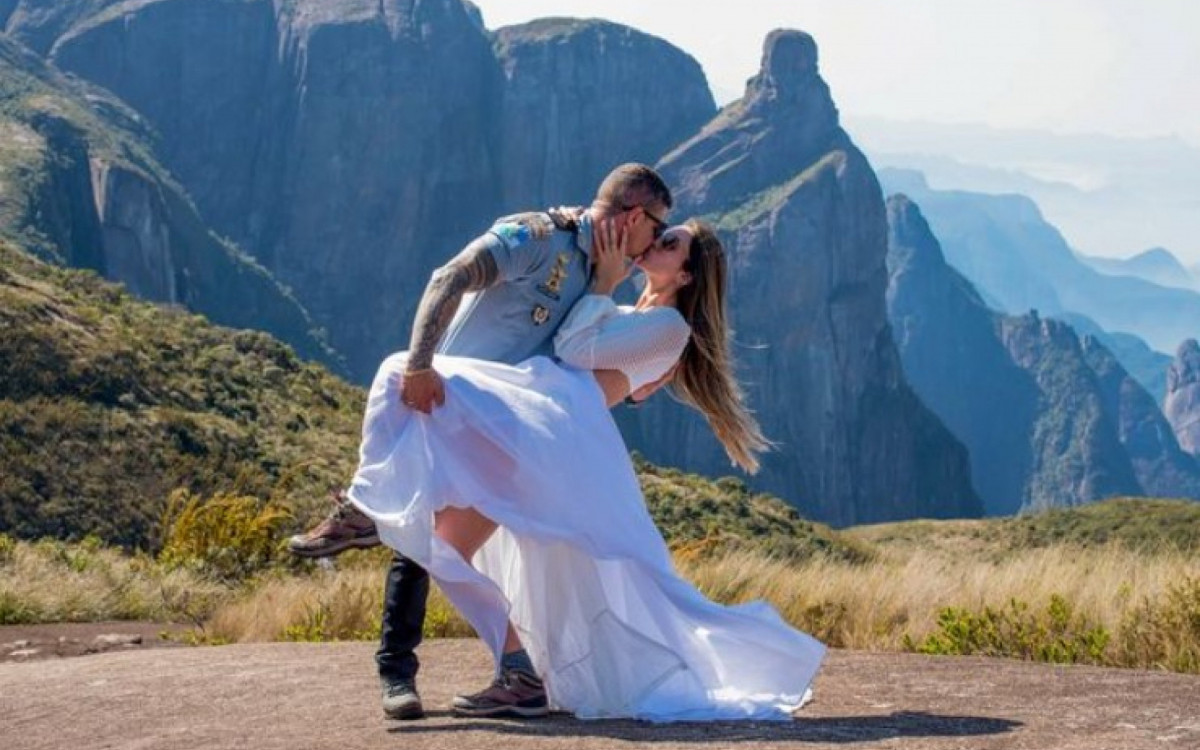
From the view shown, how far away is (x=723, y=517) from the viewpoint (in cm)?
4494

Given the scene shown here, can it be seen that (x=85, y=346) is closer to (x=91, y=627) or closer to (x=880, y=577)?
(x=91, y=627)

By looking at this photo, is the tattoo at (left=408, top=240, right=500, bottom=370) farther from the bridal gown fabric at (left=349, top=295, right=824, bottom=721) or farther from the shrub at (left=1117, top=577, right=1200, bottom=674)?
the shrub at (left=1117, top=577, right=1200, bottom=674)

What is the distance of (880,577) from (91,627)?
5131mm

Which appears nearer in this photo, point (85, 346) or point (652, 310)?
point (652, 310)

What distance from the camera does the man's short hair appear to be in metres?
6.70

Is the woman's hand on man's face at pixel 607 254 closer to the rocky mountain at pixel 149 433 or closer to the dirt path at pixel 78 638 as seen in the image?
the dirt path at pixel 78 638

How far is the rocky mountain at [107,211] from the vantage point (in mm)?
123750

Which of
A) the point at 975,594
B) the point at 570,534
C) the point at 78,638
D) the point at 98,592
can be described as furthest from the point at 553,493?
the point at 98,592

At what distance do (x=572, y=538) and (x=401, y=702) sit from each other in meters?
0.78

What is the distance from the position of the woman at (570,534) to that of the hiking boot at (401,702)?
189 mm

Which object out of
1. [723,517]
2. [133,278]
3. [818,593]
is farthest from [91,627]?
[133,278]

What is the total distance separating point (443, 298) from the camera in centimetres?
634

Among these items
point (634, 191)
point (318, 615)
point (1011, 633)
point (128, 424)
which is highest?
point (634, 191)

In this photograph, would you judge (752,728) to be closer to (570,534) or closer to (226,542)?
(570,534)
